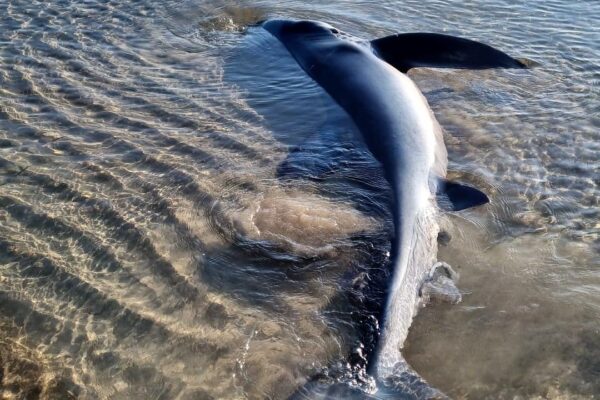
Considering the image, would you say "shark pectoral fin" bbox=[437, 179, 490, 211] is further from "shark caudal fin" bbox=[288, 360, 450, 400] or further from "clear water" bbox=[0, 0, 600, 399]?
"shark caudal fin" bbox=[288, 360, 450, 400]

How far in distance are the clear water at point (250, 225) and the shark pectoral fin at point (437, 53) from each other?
1.19ft

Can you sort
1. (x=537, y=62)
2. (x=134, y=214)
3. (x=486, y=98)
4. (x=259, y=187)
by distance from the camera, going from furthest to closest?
(x=537, y=62) < (x=486, y=98) < (x=259, y=187) < (x=134, y=214)

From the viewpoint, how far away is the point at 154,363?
11.2ft

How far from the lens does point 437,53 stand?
6.38m

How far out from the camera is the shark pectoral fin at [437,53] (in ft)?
20.3

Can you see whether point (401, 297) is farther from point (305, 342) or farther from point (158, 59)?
point (158, 59)

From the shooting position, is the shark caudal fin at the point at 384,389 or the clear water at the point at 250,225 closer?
the shark caudal fin at the point at 384,389

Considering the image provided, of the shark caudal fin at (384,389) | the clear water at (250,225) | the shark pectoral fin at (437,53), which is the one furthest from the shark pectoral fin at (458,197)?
the shark pectoral fin at (437,53)

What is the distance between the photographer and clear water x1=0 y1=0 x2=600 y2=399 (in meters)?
3.44

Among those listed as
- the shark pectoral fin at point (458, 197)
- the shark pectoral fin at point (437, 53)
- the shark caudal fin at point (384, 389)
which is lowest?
the shark caudal fin at point (384, 389)

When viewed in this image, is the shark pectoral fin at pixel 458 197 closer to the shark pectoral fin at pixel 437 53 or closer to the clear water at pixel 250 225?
the clear water at pixel 250 225

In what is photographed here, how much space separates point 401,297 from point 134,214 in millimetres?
2173

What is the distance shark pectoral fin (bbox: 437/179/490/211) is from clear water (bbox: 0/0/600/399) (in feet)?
0.41

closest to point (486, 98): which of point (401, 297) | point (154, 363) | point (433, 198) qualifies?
point (433, 198)
